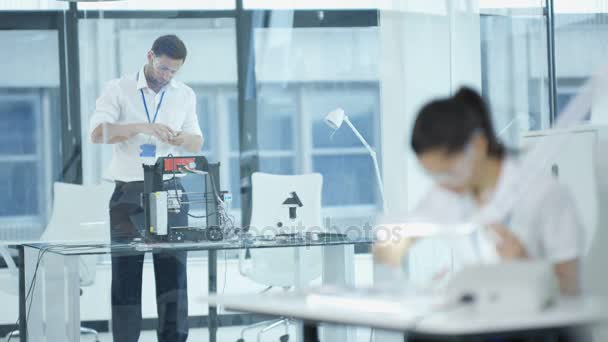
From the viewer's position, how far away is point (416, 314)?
157 cm

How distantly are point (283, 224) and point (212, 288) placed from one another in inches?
17.0

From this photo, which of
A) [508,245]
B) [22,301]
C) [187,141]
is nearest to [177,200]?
[187,141]

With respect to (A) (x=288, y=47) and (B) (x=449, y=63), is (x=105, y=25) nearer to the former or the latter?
(A) (x=288, y=47)

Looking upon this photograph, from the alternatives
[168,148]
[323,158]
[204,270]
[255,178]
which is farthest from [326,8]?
[204,270]

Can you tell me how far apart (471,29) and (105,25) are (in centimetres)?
214

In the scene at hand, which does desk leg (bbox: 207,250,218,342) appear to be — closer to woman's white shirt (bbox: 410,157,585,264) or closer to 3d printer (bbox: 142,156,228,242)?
3d printer (bbox: 142,156,228,242)

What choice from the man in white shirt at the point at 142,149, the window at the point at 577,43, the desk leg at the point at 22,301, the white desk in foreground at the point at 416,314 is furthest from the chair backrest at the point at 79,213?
the white desk in foreground at the point at 416,314

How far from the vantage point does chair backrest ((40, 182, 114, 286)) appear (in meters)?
4.73

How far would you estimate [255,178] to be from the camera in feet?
16.4

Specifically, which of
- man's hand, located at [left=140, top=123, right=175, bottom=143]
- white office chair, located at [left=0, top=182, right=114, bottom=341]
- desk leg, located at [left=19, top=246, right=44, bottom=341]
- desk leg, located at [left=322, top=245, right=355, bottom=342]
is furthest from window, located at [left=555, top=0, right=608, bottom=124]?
desk leg, located at [left=19, top=246, right=44, bottom=341]

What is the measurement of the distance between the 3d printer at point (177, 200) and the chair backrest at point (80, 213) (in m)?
1.05

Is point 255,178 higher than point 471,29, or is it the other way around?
point 471,29

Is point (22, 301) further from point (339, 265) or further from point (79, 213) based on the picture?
point (339, 265)

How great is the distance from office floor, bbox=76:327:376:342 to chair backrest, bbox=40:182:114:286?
2.40ft
